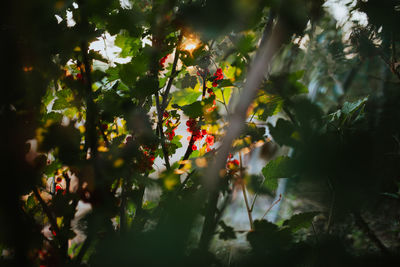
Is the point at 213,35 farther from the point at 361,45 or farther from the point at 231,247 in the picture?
the point at 361,45

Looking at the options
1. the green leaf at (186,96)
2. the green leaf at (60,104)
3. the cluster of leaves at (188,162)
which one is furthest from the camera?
the green leaf at (186,96)

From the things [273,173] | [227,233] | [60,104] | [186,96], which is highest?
[186,96]

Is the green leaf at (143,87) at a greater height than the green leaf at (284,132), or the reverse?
the green leaf at (143,87)

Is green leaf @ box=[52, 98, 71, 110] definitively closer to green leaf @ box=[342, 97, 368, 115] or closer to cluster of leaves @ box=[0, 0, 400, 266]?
cluster of leaves @ box=[0, 0, 400, 266]

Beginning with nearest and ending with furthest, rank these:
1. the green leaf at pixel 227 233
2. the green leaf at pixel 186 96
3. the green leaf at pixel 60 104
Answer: the green leaf at pixel 227 233, the green leaf at pixel 60 104, the green leaf at pixel 186 96

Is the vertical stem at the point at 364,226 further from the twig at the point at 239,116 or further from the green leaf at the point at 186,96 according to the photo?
the green leaf at the point at 186,96

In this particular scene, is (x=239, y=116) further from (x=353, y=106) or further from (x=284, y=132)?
(x=353, y=106)

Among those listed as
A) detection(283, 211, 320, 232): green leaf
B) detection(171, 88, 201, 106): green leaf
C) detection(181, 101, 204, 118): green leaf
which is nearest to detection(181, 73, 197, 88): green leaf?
detection(171, 88, 201, 106): green leaf

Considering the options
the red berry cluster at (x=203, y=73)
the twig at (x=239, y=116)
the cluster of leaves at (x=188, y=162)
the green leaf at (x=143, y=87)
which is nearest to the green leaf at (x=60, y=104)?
the cluster of leaves at (x=188, y=162)

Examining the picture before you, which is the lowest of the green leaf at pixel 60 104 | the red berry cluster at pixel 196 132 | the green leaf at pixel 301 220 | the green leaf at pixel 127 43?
the green leaf at pixel 301 220

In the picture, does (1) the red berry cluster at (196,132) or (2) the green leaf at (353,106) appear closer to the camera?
(2) the green leaf at (353,106)

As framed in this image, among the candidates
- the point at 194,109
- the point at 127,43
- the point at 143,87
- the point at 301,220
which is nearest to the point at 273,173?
the point at 301,220

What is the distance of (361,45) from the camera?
97 centimetres

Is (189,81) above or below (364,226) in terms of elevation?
above
